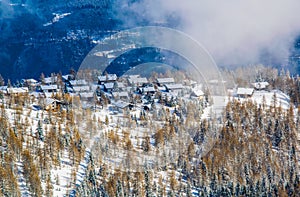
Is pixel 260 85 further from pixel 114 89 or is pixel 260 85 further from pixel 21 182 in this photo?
pixel 21 182

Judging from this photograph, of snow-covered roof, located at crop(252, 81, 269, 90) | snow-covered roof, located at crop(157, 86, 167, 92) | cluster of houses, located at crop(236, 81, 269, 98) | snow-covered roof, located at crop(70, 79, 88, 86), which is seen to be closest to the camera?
snow-covered roof, located at crop(70, 79, 88, 86)

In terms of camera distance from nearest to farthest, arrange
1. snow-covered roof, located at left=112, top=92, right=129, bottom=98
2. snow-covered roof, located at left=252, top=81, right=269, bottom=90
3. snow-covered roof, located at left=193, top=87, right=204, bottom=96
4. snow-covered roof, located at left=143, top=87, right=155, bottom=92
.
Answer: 1. snow-covered roof, located at left=112, top=92, right=129, bottom=98
2. snow-covered roof, located at left=193, top=87, right=204, bottom=96
3. snow-covered roof, located at left=143, top=87, right=155, bottom=92
4. snow-covered roof, located at left=252, top=81, right=269, bottom=90

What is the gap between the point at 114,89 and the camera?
9412 cm

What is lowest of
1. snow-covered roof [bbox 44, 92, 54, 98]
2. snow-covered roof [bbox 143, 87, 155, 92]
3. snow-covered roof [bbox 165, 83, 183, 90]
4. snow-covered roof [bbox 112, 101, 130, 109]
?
snow-covered roof [bbox 112, 101, 130, 109]

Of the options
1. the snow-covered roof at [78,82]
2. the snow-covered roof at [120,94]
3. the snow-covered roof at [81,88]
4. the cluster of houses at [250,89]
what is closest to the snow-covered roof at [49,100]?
the snow-covered roof at [81,88]

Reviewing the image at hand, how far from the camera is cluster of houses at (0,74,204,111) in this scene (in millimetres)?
85000

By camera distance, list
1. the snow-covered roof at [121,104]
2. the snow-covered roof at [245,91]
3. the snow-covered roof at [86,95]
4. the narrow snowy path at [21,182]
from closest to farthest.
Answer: the narrow snowy path at [21,182] → the snow-covered roof at [121,104] → the snow-covered roof at [86,95] → the snow-covered roof at [245,91]

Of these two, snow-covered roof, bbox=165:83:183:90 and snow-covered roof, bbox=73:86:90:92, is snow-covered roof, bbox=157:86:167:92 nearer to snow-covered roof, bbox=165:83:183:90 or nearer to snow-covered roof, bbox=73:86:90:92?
snow-covered roof, bbox=165:83:183:90

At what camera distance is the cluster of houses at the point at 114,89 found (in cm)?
8500

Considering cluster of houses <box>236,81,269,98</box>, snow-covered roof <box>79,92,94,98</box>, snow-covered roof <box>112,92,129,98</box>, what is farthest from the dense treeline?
snow-covered roof <box>79,92,94,98</box>

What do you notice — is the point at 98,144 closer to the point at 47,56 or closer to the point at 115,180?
the point at 115,180

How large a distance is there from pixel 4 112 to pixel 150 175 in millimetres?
21691

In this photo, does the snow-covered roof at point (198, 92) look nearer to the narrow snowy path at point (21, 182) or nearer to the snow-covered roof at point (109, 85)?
the snow-covered roof at point (109, 85)

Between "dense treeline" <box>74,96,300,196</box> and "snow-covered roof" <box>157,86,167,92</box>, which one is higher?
"snow-covered roof" <box>157,86,167,92</box>
